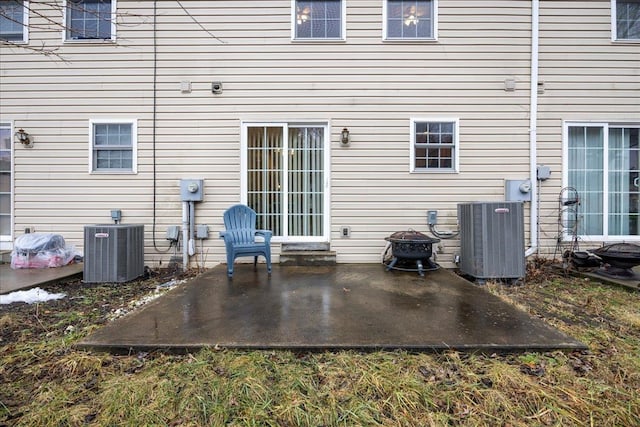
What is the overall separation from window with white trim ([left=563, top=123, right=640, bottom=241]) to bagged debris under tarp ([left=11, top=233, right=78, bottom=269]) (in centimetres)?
814

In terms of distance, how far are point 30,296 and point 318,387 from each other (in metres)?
3.63

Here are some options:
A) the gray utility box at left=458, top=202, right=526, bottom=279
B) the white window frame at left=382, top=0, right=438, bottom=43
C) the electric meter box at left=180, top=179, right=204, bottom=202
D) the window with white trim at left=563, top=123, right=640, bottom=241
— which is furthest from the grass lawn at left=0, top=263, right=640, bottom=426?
the white window frame at left=382, top=0, right=438, bottom=43

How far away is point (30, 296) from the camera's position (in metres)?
3.28

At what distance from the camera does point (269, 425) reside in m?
1.39

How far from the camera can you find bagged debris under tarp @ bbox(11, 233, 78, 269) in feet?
14.1

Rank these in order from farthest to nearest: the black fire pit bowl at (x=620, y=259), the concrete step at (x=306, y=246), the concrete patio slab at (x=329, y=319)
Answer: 1. the concrete step at (x=306, y=246)
2. the black fire pit bowl at (x=620, y=259)
3. the concrete patio slab at (x=329, y=319)

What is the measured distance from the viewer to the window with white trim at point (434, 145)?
15.8 ft

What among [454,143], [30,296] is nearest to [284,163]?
[454,143]

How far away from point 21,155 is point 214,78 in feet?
11.2

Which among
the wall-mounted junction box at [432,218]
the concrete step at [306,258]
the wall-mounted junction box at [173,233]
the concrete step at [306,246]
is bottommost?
the concrete step at [306,258]

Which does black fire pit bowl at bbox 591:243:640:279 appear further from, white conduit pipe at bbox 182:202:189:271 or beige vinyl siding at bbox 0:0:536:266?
white conduit pipe at bbox 182:202:189:271

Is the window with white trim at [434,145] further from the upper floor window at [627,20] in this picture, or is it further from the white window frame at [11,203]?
the white window frame at [11,203]

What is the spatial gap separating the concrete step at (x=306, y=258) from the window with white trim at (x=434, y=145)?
80.1 inches

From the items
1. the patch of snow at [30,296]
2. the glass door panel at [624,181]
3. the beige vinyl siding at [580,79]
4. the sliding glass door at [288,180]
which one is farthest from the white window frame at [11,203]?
the glass door panel at [624,181]
